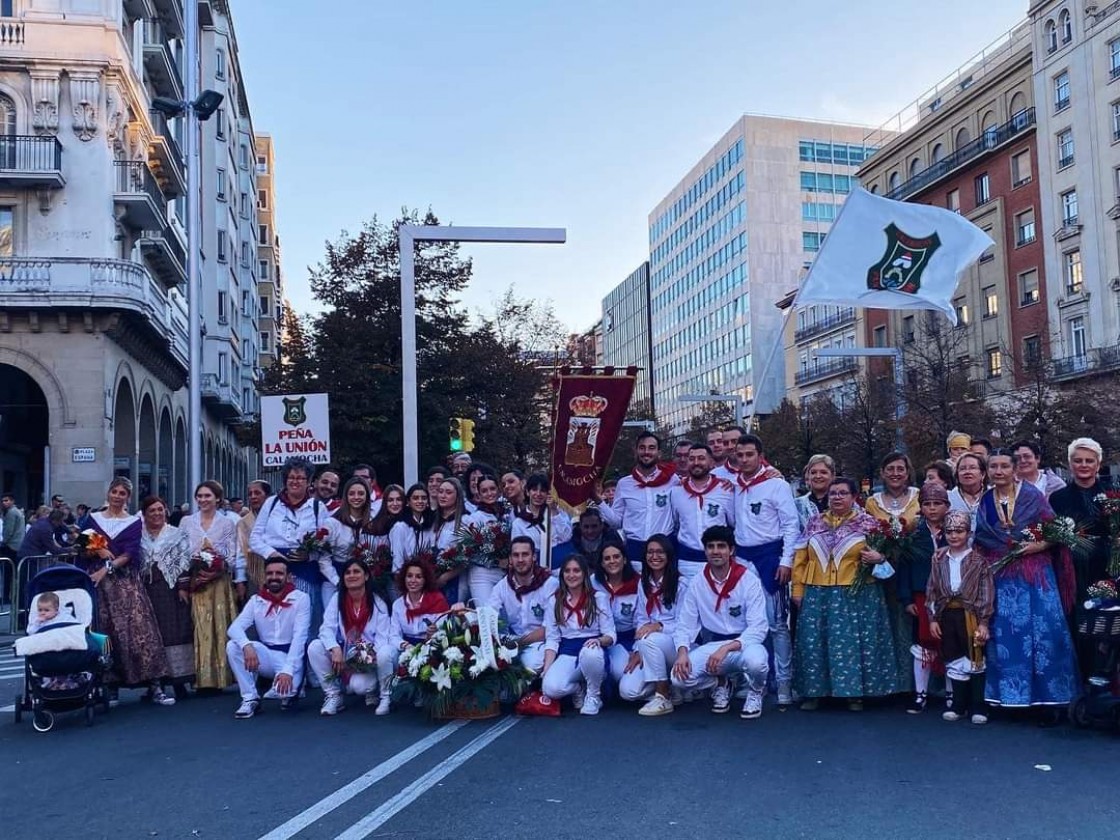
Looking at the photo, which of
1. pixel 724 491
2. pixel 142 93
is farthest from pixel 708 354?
pixel 724 491

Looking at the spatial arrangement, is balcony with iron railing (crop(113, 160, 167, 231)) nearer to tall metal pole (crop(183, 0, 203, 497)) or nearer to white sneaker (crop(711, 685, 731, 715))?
tall metal pole (crop(183, 0, 203, 497))

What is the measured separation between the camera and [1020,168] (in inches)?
2018

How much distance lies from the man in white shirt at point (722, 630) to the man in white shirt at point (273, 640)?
3.16m

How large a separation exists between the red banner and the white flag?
3646 millimetres

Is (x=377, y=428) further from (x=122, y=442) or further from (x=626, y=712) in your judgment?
(x=626, y=712)

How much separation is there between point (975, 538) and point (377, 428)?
20809mm

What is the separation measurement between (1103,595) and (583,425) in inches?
175

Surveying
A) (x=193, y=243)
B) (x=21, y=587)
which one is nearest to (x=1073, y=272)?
(x=193, y=243)

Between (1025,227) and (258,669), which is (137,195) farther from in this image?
(1025,227)

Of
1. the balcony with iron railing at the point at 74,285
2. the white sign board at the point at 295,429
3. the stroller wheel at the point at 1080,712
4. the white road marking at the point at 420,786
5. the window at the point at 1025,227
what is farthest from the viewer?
the window at the point at 1025,227

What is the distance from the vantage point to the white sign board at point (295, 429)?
1527cm

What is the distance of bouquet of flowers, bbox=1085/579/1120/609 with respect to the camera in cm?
794

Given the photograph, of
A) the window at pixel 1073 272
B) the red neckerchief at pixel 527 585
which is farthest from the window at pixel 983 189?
the red neckerchief at pixel 527 585

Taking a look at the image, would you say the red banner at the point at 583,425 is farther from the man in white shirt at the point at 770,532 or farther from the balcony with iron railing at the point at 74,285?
the balcony with iron railing at the point at 74,285
